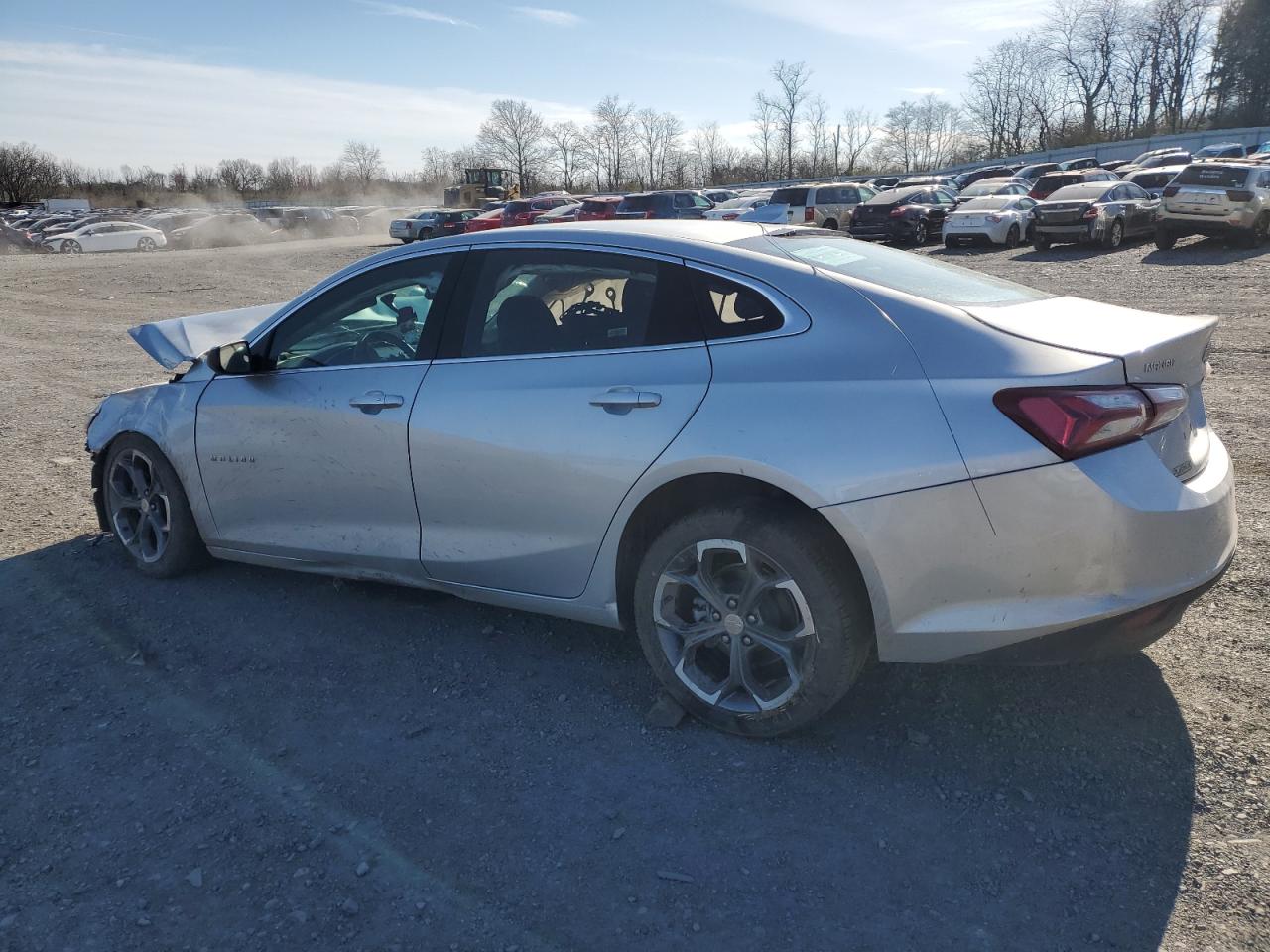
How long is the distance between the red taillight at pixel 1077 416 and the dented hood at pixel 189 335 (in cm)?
345

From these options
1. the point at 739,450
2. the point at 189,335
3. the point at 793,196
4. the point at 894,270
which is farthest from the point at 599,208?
the point at 739,450

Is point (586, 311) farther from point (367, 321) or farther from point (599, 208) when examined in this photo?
point (599, 208)

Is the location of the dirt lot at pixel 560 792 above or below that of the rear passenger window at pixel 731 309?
below

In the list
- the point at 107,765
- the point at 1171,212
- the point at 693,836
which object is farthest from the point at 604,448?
the point at 1171,212

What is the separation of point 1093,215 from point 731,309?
21.5 m

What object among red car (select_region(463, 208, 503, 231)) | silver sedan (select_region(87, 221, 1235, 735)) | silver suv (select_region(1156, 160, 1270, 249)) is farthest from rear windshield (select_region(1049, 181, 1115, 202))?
silver sedan (select_region(87, 221, 1235, 735))

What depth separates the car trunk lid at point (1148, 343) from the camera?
9.30 ft

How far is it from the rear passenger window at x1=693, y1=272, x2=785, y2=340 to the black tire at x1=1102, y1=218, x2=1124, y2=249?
2171 cm

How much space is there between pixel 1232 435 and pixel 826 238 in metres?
4.25

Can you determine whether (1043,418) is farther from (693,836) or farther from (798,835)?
(693,836)

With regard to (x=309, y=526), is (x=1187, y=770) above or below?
below

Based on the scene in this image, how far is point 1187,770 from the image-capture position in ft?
9.55

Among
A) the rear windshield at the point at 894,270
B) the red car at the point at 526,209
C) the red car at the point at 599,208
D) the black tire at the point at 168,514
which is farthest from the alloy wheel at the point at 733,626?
the red car at the point at 526,209

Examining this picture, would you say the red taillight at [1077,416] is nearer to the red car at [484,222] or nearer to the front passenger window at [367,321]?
the front passenger window at [367,321]
